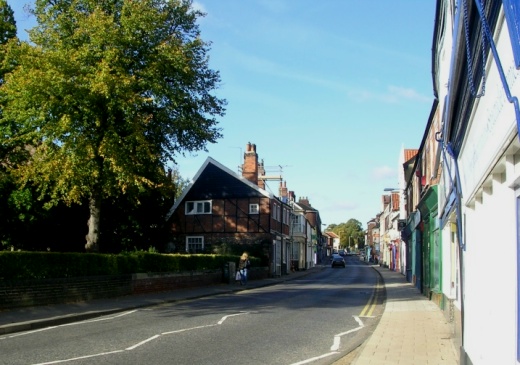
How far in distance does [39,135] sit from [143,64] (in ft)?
17.2

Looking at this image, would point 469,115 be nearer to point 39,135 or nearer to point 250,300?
point 250,300

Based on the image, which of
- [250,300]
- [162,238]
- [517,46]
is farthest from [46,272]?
[162,238]

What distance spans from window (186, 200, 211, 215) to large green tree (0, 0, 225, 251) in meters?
16.3

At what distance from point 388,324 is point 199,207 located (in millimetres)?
29645

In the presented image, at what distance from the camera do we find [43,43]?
2391cm

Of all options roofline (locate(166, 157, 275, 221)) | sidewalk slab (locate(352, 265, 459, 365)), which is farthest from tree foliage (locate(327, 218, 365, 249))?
sidewalk slab (locate(352, 265, 459, 365))

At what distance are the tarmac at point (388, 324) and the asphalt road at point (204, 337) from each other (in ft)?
1.66

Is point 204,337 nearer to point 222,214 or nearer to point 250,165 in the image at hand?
point 222,214

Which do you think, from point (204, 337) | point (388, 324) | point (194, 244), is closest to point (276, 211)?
point (194, 244)

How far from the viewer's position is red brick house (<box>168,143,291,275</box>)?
41.3 m

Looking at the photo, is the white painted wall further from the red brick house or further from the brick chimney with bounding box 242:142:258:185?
the brick chimney with bounding box 242:142:258:185

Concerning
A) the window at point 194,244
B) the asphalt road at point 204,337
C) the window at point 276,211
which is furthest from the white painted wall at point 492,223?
the window at point 276,211

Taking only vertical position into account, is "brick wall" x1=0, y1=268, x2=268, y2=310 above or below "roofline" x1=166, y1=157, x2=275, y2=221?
below

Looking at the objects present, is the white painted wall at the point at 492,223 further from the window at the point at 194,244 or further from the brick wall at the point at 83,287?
the window at the point at 194,244
